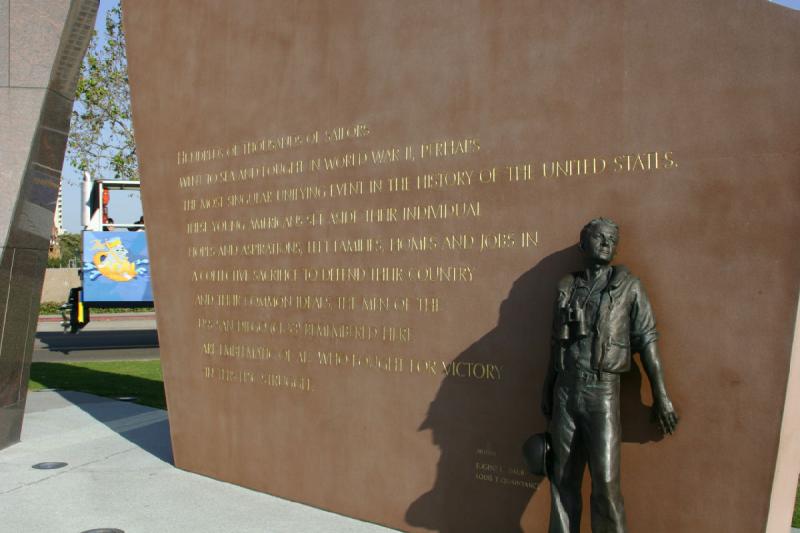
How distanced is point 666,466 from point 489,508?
1.42 m

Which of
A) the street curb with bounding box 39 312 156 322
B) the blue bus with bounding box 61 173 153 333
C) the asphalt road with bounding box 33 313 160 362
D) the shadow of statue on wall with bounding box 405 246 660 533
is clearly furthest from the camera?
the street curb with bounding box 39 312 156 322

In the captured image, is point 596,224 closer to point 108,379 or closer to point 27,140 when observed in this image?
point 27,140

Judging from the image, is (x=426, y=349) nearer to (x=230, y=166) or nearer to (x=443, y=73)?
(x=443, y=73)

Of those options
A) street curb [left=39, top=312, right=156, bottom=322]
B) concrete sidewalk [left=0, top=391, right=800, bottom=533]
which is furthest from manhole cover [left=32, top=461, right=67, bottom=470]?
street curb [left=39, top=312, right=156, bottom=322]

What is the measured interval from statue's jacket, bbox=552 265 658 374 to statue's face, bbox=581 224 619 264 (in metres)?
0.13

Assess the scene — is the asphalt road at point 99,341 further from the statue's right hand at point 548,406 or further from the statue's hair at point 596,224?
the statue's hair at point 596,224

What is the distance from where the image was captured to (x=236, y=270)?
7.98 meters

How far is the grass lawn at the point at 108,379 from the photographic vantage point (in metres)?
13.7

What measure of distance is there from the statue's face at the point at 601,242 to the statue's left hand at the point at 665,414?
0.91 metres

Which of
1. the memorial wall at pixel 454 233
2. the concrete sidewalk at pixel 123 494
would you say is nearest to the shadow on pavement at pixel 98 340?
the concrete sidewalk at pixel 123 494

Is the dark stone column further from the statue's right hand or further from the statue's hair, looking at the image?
the statue's hair

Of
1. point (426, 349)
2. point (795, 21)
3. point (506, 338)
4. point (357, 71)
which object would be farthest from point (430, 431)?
point (795, 21)

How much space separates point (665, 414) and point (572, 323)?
30.3 inches

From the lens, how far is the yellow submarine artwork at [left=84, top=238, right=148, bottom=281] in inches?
894
